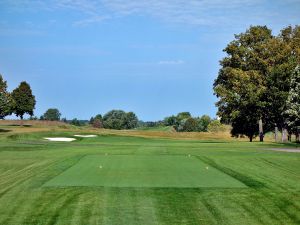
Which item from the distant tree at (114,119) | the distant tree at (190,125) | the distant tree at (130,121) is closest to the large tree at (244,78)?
the distant tree at (190,125)

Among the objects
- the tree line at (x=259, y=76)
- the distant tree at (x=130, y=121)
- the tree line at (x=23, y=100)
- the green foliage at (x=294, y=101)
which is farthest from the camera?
the distant tree at (x=130, y=121)

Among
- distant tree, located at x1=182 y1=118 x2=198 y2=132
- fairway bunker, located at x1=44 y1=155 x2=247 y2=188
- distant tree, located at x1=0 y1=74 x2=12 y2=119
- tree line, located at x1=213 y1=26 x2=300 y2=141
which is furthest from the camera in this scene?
distant tree, located at x1=182 y1=118 x2=198 y2=132

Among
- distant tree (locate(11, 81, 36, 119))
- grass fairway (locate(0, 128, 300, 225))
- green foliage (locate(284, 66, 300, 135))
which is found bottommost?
grass fairway (locate(0, 128, 300, 225))

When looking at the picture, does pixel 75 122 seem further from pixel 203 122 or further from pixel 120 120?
Answer: pixel 203 122

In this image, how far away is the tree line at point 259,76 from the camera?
200ft

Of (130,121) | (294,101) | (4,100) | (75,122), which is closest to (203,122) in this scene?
(130,121)

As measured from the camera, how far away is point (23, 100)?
115 meters

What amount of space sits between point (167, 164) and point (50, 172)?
6.78m

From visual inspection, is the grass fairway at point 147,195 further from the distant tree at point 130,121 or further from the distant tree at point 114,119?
the distant tree at point 130,121

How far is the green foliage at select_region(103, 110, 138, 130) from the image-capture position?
7135 inches

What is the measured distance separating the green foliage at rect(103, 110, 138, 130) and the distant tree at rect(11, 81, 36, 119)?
64062mm

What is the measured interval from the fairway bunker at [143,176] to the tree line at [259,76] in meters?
31.5

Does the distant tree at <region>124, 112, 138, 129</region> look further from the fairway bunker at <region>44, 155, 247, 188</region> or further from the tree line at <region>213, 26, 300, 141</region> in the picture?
the fairway bunker at <region>44, 155, 247, 188</region>

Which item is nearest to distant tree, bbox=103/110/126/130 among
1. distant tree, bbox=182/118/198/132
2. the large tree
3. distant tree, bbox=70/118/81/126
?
distant tree, bbox=70/118/81/126
